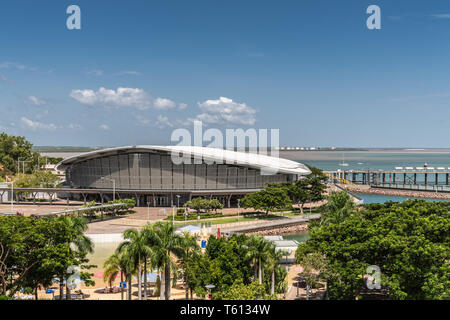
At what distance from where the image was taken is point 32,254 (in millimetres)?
25969

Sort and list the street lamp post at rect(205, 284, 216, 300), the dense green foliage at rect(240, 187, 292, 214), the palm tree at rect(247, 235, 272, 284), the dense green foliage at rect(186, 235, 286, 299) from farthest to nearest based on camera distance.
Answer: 1. the dense green foliage at rect(240, 187, 292, 214)
2. the palm tree at rect(247, 235, 272, 284)
3. the dense green foliage at rect(186, 235, 286, 299)
4. the street lamp post at rect(205, 284, 216, 300)

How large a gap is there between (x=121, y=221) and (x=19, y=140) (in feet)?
294

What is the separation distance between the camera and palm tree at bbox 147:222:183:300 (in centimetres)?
2640

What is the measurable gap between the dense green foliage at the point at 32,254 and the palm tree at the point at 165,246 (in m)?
5.10

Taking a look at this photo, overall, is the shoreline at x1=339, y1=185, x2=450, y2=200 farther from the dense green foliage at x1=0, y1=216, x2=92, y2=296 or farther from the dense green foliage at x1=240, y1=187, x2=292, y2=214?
the dense green foliage at x1=0, y1=216, x2=92, y2=296

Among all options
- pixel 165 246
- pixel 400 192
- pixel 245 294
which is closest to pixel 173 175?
pixel 165 246

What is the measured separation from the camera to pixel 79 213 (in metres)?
66.2

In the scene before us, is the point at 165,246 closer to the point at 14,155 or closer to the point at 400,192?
the point at 400,192

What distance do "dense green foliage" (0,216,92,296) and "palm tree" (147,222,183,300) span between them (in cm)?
510

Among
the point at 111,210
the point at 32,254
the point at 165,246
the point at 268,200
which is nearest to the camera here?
the point at 32,254

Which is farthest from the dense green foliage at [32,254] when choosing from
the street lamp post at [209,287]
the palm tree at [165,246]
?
the street lamp post at [209,287]

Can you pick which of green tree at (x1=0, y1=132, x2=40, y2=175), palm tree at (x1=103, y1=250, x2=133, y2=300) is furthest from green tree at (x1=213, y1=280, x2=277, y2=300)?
green tree at (x1=0, y1=132, x2=40, y2=175)

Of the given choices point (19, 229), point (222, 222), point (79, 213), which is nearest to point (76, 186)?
point (79, 213)

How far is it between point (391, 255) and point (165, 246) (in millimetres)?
14258
